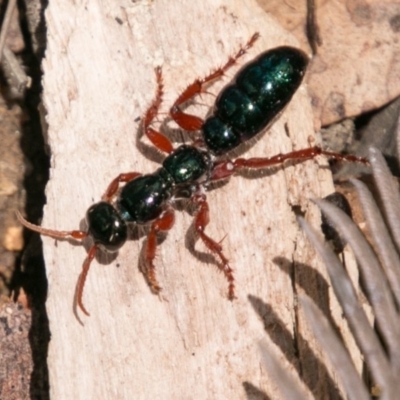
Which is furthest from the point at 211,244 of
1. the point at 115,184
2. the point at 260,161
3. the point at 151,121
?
the point at 151,121

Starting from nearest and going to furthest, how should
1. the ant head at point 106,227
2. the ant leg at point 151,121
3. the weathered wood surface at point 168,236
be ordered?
the weathered wood surface at point 168,236, the ant head at point 106,227, the ant leg at point 151,121

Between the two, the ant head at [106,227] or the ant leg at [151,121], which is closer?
the ant head at [106,227]

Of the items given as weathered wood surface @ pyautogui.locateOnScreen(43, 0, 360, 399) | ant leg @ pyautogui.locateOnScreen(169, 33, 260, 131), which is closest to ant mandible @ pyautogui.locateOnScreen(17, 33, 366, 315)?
ant leg @ pyautogui.locateOnScreen(169, 33, 260, 131)

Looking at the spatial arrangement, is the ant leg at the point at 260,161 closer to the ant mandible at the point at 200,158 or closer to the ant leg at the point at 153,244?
the ant mandible at the point at 200,158

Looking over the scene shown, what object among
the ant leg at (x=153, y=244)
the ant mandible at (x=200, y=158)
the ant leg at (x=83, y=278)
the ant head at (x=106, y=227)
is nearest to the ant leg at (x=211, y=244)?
the ant mandible at (x=200, y=158)

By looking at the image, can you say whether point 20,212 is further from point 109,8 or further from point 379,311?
point 379,311

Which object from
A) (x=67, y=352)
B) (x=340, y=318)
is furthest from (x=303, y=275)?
(x=67, y=352)

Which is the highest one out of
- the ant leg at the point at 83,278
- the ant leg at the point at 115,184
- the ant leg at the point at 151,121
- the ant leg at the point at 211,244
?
the ant leg at the point at 151,121
